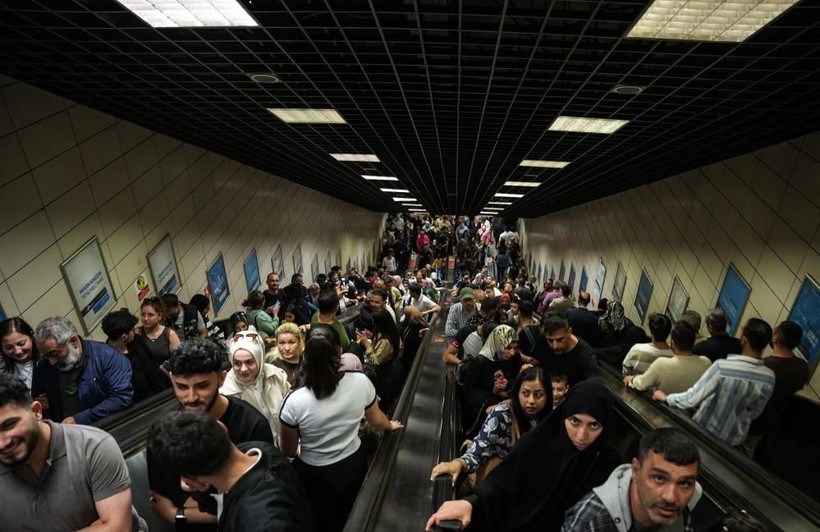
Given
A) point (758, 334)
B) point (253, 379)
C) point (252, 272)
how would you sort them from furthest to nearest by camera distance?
point (252, 272)
point (758, 334)
point (253, 379)

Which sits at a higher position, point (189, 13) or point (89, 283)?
point (189, 13)

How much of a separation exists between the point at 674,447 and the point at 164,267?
6360mm

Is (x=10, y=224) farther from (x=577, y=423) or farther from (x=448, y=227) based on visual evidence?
(x=448, y=227)

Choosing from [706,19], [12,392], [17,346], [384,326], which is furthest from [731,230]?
[17,346]

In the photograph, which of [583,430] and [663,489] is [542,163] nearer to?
[583,430]

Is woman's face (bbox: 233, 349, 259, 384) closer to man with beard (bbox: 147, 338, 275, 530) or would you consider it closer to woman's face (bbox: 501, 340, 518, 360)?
man with beard (bbox: 147, 338, 275, 530)

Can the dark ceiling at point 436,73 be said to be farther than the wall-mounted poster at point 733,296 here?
No

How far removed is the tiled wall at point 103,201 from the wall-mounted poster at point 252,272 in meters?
0.17

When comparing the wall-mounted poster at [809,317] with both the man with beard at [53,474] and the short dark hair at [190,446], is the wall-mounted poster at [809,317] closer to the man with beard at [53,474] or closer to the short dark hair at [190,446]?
the short dark hair at [190,446]

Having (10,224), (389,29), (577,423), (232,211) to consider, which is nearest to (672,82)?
(389,29)

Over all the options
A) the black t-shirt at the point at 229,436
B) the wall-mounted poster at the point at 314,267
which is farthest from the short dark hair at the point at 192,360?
the wall-mounted poster at the point at 314,267

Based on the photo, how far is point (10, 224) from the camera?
3.80 metres

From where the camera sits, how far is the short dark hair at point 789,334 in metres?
3.23

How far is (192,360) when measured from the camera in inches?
79.7
